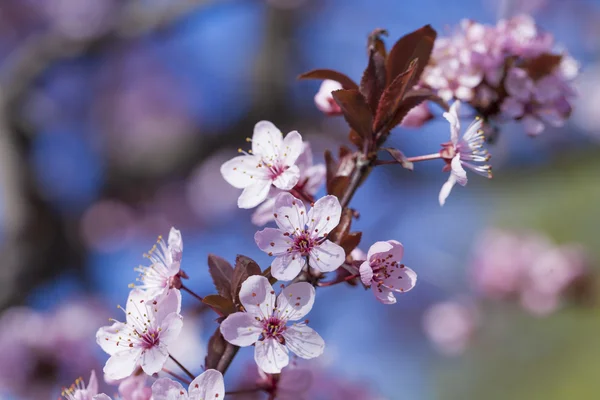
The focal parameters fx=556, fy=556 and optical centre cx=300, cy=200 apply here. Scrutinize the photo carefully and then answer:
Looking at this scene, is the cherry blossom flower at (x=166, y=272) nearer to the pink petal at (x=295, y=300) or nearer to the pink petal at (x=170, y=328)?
the pink petal at (x=170, y=328)

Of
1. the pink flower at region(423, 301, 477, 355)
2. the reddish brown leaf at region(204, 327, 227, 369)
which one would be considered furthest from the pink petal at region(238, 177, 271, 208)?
the pink flower at region(423, 301, 477, 355)

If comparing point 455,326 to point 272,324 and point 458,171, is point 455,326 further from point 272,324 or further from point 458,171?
point 272,324

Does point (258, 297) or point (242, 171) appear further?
point (242, 171)

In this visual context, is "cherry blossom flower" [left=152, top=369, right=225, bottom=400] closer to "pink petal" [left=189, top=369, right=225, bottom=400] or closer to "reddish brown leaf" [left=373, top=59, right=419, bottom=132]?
"pink petal" [left=189, top=369, right=225, bottom=400]

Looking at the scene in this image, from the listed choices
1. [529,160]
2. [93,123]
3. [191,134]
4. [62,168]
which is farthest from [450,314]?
[93,123]

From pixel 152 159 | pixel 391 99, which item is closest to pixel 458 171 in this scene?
pixel 391 99

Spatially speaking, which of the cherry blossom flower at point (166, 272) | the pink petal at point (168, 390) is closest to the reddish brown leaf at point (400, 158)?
the cherry blossom flower at point (166, 272)
